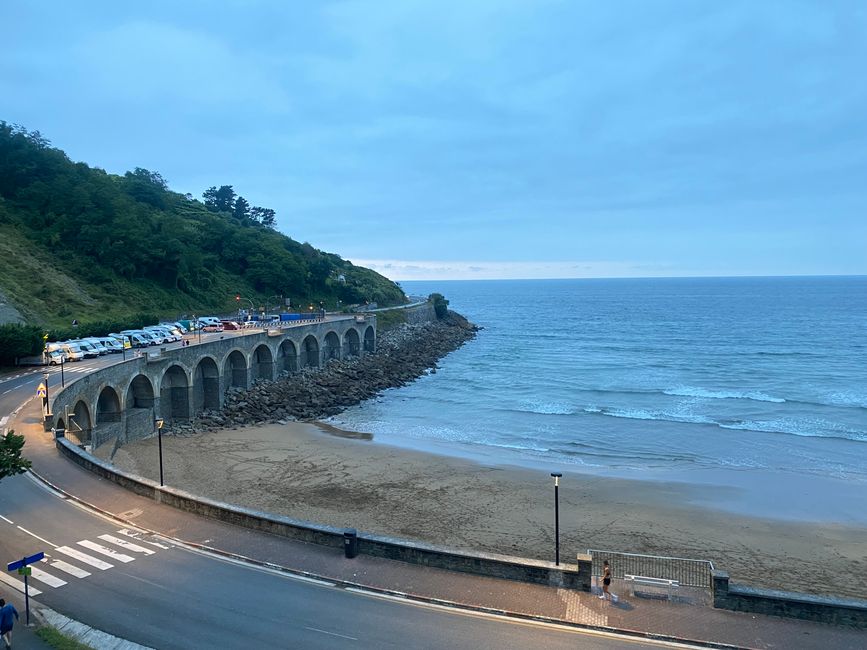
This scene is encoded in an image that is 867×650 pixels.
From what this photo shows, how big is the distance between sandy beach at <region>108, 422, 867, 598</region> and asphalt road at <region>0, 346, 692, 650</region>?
28.3ft

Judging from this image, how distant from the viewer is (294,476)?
31.1 metres

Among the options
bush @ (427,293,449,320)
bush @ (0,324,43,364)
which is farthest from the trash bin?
bush @ (427,293,449,320)

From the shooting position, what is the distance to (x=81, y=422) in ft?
102

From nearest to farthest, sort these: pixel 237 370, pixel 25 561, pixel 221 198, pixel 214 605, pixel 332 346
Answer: pixel 25 561
pixel 214 605
pixel 237 370
pixel 332 346
pixel 221 198

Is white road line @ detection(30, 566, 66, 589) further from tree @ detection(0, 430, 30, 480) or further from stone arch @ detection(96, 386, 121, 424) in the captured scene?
stone arch @ detection(96, 386, 121, 424)

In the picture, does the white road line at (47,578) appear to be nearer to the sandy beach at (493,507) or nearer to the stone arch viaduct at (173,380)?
the sandy beach at (493,507)

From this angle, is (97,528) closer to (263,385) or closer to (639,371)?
(263,385)

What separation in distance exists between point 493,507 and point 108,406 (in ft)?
73.0

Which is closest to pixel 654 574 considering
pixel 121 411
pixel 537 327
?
pixel 121 411

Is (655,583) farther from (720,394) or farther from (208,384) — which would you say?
(720,394)

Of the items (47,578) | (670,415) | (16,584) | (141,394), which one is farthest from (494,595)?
(670,415)

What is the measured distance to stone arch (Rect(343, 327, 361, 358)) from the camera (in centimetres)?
6750

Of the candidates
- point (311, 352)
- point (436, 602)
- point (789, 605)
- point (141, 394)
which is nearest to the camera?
point (789, 605)

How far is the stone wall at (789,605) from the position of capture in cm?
1332
